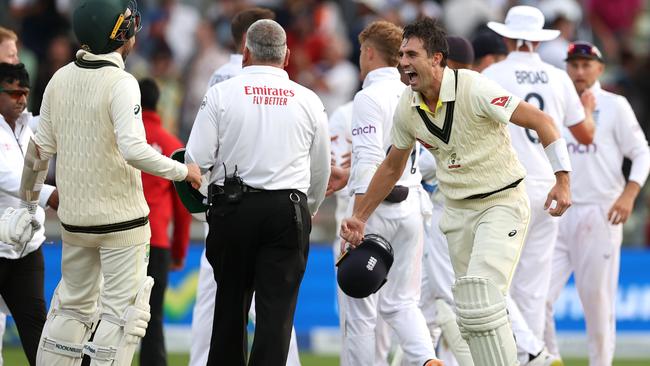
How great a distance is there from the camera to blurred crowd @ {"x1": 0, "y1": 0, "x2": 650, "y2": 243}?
1570 centimetres

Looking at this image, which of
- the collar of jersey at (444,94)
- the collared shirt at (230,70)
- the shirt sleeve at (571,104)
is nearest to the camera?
the collar of jersey at (444,94)

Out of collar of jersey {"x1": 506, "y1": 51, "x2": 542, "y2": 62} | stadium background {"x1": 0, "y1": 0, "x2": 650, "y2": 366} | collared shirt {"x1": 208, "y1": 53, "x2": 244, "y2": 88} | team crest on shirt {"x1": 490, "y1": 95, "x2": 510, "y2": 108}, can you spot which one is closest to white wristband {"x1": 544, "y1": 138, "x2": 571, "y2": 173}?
team crest on shirt {"x1": 490, "y1": 95, "x2": 510, "y2": 108}

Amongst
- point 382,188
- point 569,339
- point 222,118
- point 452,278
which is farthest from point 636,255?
point 222,118

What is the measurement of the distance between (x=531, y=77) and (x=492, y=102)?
91.1 inches

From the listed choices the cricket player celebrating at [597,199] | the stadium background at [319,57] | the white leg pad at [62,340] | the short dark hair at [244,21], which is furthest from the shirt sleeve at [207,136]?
the stadium background at [319,57]

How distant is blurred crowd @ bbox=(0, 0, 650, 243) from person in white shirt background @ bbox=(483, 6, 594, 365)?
210 inches

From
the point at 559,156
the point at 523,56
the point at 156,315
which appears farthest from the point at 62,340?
the point at 523,56

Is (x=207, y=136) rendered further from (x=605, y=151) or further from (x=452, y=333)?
(x=605, y=151)

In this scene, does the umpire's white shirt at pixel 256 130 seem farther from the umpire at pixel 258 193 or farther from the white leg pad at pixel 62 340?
the white leg pad at pixel 62 340

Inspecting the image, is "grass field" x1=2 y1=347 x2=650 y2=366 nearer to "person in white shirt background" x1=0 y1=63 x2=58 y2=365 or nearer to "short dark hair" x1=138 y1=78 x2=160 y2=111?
"short dark hair" x1=138 y1=78 x2=160 y2=111

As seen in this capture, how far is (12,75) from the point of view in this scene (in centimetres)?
833

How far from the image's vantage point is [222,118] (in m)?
7.64

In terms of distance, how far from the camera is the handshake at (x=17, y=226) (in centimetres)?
749

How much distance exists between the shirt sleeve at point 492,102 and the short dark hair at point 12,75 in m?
3.01
